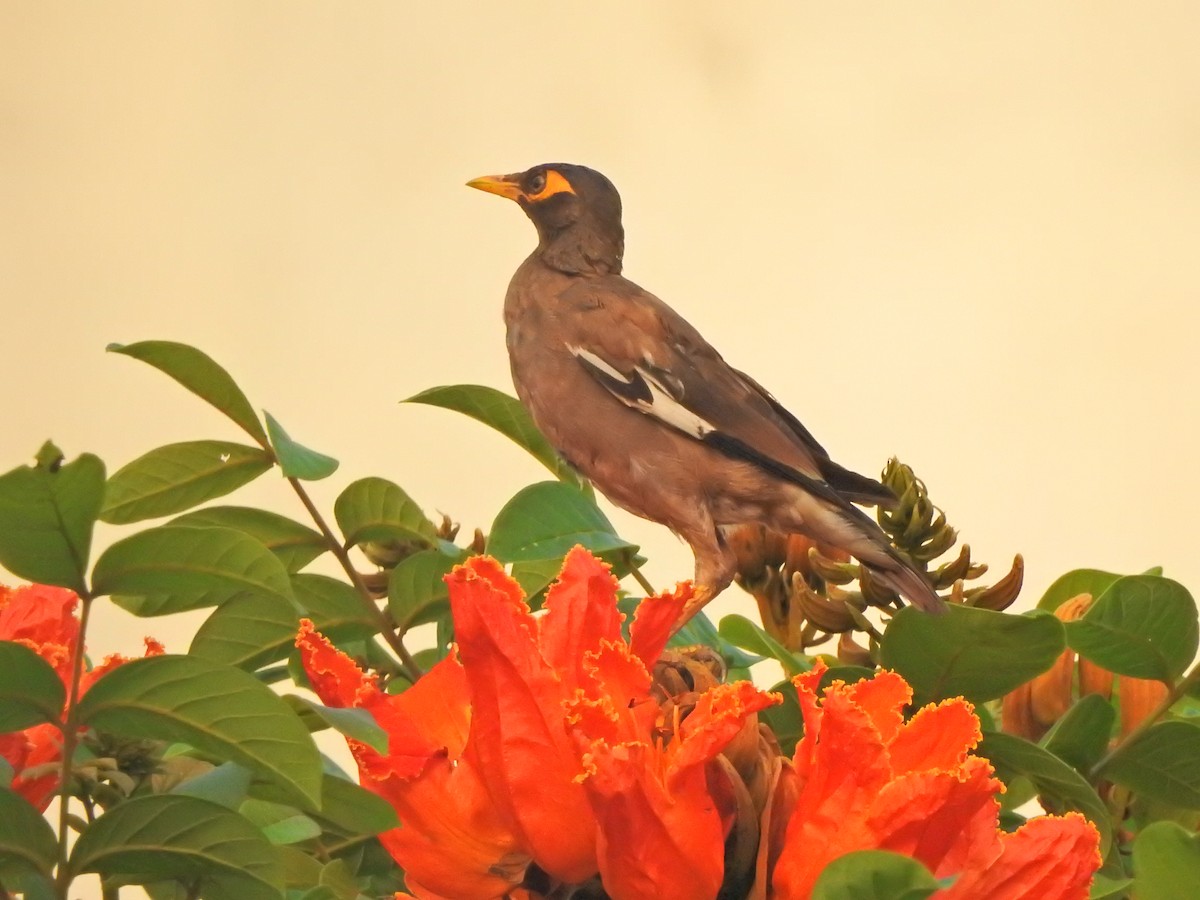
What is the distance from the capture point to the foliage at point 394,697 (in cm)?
33

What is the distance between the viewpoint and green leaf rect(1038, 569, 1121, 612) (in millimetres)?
602

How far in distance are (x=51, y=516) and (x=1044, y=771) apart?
266mm

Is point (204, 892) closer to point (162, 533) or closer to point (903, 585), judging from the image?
point (162, 533)

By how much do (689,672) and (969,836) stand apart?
78 mm

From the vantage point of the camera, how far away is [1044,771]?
42 centimetres

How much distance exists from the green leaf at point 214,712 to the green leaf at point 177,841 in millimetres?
13

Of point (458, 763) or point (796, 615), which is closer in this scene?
point (458, 763)

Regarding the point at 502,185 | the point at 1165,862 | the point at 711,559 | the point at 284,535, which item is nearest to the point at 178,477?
the point at 284,535

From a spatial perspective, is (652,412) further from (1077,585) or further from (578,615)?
(578,615)

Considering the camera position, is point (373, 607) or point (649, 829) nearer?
point (649, 829)

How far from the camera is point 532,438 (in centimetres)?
73

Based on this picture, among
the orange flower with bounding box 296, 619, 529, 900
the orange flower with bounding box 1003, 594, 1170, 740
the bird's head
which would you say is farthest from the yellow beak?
the orange flower with bounding box 296, 619, 529, 900

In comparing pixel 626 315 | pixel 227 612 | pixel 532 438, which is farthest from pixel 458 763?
pixel 626 315

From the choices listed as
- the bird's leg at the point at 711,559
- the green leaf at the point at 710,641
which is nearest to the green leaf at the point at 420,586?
the green leaf at the point at 710,641
